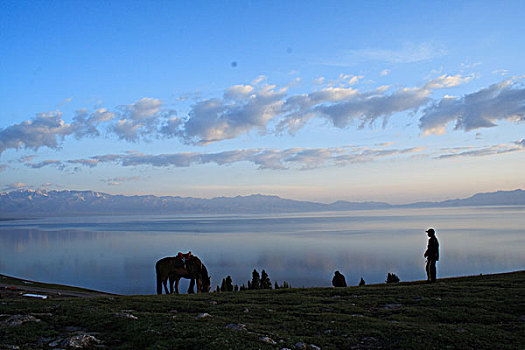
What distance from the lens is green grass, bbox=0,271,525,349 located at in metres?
8.02

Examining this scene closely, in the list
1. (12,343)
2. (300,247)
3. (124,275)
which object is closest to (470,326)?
(12,343)

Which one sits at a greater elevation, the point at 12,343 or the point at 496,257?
the point at 12,343

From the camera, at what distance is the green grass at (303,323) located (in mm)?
8023

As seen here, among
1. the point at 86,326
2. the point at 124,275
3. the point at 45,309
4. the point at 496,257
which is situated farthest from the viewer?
the point at 496,257

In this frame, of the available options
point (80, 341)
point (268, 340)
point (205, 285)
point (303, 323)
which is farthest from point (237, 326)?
point (205, 285)

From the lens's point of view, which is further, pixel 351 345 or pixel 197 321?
pixel 197 321

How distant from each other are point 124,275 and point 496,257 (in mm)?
68691

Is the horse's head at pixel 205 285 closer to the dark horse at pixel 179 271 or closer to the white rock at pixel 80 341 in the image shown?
the dark horse at pixel 179 271

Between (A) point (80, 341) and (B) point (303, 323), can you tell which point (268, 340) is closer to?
(B) point (303, 323)

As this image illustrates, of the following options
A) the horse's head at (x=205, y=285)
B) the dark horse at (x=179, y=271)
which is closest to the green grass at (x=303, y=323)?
the dark horse at (x=179, y=271)

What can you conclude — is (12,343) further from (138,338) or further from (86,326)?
(138,338)

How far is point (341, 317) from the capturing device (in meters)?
10.3

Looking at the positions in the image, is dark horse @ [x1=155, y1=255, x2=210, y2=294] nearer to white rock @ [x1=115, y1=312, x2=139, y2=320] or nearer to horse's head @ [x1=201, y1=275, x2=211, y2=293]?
horse's head @ [x1=201, y1=275, x2=211, y2=293]

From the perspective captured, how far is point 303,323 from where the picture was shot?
9695 millimetres
